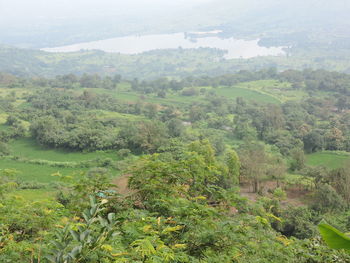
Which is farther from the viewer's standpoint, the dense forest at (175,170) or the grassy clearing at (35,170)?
the grassy clearing at (35,170)

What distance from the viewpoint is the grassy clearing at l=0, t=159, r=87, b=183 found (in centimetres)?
1856

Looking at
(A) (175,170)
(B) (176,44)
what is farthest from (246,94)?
(B) (176,44)

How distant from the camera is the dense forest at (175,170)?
3.86m

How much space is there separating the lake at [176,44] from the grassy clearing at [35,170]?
89451 mm

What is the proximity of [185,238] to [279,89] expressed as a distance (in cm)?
5064

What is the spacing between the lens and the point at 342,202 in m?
13.3

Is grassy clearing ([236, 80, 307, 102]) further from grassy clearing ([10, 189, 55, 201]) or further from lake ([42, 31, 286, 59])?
lake ([42, 31, 286, 59])

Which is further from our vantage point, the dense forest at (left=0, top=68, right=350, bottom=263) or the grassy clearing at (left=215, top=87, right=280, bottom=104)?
the grassy clearing at (left=215, top=87, right=280, bottom=104)

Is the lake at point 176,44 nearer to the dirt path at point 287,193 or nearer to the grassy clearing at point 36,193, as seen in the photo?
the dirt path at point 287,193

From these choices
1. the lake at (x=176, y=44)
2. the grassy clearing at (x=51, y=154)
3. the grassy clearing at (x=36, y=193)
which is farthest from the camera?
the lake at (x=176, y=44)

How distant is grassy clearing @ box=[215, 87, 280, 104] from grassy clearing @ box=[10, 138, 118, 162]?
94.5ft

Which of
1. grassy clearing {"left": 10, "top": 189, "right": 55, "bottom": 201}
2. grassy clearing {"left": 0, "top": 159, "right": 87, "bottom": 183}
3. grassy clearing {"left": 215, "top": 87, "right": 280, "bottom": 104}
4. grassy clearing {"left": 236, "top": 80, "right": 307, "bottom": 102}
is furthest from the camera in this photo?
grassy clearing {"left": 236, "top": 80, "right": 307, "bottom": 102}

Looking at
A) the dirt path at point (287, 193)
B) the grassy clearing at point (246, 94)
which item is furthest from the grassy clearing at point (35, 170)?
the grassy clearing at point (246, 94)

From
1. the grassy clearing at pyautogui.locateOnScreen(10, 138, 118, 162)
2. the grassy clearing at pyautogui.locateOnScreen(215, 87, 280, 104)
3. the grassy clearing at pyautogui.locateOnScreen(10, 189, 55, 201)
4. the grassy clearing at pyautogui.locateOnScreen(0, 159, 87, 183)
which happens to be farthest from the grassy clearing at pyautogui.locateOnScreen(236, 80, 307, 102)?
the grassy clearing at pyautogui.locateOnScreen(10, 189, 55, 201)
